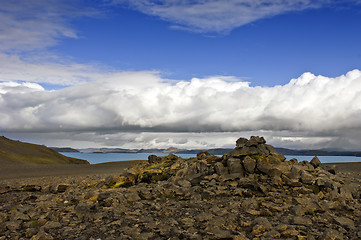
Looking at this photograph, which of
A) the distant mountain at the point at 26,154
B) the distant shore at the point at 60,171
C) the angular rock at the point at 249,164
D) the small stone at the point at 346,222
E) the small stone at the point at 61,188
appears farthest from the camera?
the distant mountain at the point at 26,154

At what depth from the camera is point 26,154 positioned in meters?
61.9

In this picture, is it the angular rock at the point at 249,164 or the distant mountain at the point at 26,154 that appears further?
the distant mountain at the point at 26,154

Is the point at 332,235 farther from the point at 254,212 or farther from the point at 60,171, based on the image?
the point at 60,171

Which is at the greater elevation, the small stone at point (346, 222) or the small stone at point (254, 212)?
the small stone at point (254, 212)

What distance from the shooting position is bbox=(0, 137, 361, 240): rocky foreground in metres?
11.5

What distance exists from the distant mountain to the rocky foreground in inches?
1640

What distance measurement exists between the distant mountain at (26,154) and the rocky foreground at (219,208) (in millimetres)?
41656

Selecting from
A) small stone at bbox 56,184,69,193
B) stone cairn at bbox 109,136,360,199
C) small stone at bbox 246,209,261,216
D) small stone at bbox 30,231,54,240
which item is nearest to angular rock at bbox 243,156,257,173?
stone cairn at bbox 109,136,360,199

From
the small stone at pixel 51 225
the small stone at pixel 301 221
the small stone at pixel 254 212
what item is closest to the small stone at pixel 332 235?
the small stone at pixel 301 221

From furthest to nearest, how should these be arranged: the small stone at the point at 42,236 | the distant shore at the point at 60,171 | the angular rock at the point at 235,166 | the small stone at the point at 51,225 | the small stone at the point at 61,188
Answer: the distant shore at the point at 60,171 → the small stone at the point at 61,188 → the angular rock at the point at 235,166 → the small stone at the point at 51,225 → the small stone at the point at 42,236

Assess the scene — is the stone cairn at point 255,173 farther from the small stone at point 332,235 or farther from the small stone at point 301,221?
the small stone at point 332,235

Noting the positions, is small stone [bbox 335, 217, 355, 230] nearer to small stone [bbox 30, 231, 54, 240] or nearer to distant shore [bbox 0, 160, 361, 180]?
small stone [bbox 30, 231, 54, 240]

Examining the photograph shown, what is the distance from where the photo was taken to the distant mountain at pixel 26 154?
5633 cm

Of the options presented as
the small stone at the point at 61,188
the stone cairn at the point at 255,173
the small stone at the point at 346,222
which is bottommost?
the small stone at the point at 61,188
